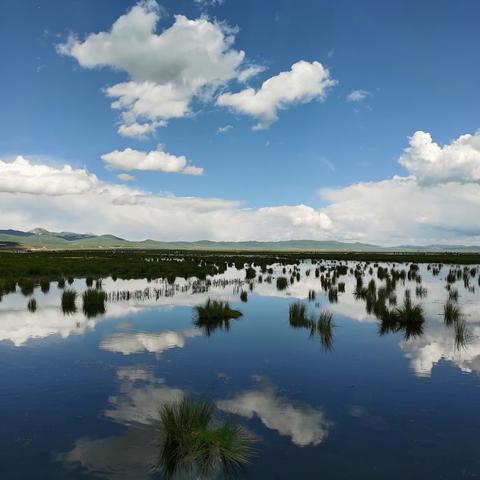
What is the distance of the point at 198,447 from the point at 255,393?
3306 millimetres

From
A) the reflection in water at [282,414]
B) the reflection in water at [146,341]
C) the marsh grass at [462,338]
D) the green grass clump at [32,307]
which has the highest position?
the green grass clump at [32,307]

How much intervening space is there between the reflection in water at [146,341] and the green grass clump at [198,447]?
6.49 m

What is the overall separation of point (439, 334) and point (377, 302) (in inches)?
266

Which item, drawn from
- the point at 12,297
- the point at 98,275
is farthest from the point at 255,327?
the point at 98,275

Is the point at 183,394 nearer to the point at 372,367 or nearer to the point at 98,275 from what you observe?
the point at 372,367

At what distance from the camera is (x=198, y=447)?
7152mm

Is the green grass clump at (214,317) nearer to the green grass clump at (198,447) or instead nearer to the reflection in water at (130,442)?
the reflection in water at (130,442)

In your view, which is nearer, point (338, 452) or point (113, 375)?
point (338, 452)

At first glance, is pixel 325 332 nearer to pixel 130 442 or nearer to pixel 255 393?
pixel 255 393

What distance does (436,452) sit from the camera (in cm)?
747

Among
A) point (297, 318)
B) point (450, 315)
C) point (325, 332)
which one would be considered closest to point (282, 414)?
→ point (325, 332)

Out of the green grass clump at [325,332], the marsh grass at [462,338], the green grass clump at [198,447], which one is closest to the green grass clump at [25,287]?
the green grass clump at [325,332]

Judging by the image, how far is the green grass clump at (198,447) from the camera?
Answer: 6.83m

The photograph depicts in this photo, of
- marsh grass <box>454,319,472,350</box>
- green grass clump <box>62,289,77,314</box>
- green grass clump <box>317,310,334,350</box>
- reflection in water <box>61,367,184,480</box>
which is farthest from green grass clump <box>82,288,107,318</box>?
marsh grass <box>454,319,472,350</box>
